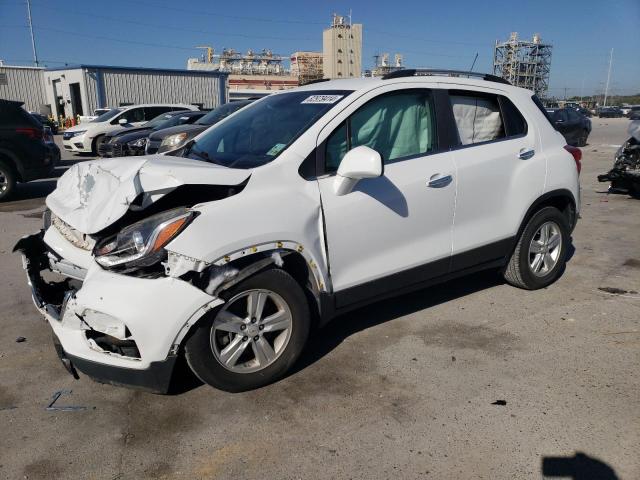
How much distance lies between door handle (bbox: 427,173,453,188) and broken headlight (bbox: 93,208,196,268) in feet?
5.66

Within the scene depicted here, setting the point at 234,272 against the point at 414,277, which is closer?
the point at 234,272

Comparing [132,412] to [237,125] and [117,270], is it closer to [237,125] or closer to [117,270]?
[117,270]

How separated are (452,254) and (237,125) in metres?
1.91

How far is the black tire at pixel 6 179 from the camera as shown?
920 cm

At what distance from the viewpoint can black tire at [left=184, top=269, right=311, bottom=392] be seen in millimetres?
2762

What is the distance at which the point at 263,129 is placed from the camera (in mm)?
3645

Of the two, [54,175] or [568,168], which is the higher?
[568,168]

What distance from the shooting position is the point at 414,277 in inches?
146

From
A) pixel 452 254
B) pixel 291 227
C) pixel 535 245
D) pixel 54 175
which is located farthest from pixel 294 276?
pixel 54 175

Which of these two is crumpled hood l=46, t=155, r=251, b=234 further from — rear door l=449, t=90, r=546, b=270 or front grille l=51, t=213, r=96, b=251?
rear door l=449, t=90, r=546, b=270

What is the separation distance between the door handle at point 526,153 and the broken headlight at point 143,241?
2.83 meters

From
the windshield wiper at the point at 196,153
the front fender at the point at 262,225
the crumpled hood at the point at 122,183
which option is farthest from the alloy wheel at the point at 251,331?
the windshield wiper at the point at 196,153

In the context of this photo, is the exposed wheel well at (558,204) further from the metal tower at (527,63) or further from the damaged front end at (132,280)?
the metal tower at (527,63)

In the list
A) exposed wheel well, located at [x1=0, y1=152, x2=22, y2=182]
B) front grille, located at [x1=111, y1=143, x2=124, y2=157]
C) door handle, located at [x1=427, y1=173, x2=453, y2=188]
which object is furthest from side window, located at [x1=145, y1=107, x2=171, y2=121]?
door handle, located at [x1=427, y1=173, x2=453, y2=188]
